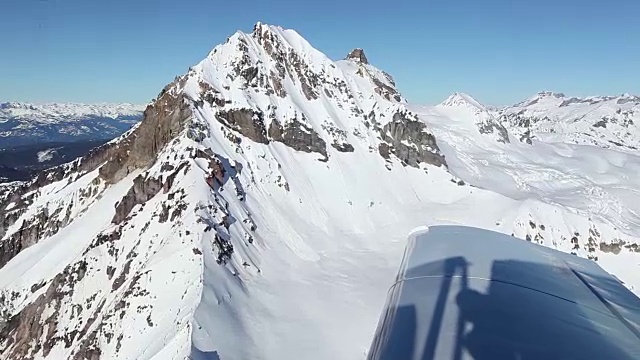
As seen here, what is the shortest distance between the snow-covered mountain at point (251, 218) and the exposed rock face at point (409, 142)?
0.24 meters

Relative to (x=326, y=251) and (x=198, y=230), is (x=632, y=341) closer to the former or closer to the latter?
(x=198, y=230)

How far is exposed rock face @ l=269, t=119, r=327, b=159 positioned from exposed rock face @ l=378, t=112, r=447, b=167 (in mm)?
11578

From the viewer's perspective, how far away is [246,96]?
202ft

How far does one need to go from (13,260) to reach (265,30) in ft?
153

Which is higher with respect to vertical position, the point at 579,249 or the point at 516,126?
the point at 516,126

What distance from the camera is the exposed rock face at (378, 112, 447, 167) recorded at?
71000mm

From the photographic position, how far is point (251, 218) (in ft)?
153

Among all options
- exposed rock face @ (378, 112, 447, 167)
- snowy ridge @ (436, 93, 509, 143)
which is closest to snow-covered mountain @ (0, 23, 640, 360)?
exposed rock face @ (378, 112, 447, 167)

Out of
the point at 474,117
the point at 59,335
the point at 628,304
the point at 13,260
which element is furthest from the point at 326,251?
the point at 474,117

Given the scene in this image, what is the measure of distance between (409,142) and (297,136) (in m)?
19.8

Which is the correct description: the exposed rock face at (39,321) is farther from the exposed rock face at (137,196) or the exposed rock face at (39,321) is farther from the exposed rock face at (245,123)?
the exposed rock face at (245,123)

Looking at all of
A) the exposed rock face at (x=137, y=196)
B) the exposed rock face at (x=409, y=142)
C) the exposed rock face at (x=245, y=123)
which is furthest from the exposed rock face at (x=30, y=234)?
the exposed rock face at (x=409, y=142)

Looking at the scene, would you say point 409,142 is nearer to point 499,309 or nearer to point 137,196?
point 137,196

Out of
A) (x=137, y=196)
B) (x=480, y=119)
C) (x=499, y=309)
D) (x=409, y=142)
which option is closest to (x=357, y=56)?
(x=409, y=142)
